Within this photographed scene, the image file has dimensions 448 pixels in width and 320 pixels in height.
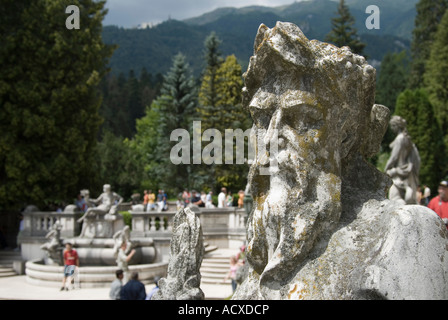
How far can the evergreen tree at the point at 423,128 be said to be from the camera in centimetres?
3197

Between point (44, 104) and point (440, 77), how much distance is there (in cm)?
2862

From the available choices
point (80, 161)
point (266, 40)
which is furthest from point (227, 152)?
point (266, 40)

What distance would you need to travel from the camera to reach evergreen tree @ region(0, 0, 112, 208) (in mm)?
24109

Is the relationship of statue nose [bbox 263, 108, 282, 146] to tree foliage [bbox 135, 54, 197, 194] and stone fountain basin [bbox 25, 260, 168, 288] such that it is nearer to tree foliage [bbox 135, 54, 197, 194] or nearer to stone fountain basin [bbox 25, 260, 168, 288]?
stone fountain basin [bbox 25, 260, 168, 288]

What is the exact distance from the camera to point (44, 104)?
25.0 m

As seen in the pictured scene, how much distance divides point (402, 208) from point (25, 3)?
1038 inches

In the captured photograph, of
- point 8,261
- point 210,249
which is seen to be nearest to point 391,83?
→ point 210,249

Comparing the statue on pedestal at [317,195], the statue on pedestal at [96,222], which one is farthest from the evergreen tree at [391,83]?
the statue on pedestal at [317,195]

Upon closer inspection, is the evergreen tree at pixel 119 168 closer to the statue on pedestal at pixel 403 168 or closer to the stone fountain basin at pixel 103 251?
the stone fountain basin at pixel 103 251

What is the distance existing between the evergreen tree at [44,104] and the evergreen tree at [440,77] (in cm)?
2511

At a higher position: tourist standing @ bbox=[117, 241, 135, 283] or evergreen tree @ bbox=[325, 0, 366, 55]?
evergreen tree @ bbox=[325, 0, 366, 55]

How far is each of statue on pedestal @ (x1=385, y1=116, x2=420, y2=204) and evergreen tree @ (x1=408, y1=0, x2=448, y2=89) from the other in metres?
34.4

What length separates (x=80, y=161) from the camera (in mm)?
26141

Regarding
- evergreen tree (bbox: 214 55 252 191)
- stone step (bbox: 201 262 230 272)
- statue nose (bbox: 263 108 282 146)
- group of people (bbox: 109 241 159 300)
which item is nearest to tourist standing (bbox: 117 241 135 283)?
group of people (bbox: 109 241 159 300)
